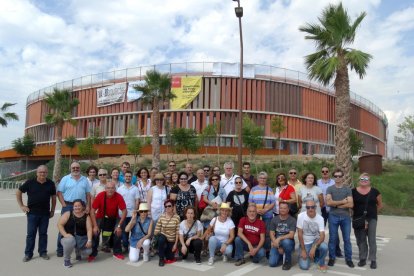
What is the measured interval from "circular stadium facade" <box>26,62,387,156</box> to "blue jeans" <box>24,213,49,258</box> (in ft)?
115

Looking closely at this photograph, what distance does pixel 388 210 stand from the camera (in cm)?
1528

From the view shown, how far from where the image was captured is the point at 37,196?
22.5ft

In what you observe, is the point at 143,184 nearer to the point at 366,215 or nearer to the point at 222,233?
the point at 222,233

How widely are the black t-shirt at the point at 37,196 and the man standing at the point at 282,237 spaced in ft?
13.8

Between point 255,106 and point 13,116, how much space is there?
2703 centimetres

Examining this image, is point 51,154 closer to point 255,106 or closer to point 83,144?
point 83,144

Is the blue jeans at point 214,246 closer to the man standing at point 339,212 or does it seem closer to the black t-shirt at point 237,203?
the black t-shirt at point 237,203

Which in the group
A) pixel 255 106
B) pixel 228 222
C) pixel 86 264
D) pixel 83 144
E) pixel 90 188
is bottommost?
pixel 86 264

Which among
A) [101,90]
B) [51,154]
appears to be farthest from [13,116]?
[101,90]

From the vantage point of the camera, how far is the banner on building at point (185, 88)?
1767 inches

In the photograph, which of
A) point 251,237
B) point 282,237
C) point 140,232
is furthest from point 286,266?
point 140,232

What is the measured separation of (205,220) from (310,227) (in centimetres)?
207

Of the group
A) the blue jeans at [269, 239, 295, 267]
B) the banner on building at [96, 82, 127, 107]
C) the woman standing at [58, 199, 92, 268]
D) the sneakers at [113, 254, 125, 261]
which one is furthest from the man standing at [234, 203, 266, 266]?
the banner on building at [96, 82, 127, 107]

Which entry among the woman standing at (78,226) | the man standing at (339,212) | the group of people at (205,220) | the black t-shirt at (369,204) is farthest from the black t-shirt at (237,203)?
the woman standing at (78,226)
